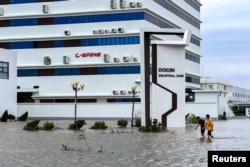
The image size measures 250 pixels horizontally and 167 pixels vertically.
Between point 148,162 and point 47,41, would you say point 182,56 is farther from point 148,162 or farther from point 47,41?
point 47,41

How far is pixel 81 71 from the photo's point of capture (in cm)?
6488

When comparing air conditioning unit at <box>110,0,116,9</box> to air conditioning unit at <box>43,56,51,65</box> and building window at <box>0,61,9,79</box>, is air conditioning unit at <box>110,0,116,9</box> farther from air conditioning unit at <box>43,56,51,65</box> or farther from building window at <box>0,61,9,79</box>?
building window at <box>0,61,9,79</box>

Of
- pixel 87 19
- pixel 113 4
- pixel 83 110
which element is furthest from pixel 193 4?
pixel 83 110

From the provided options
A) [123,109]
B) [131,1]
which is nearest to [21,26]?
[131,1]

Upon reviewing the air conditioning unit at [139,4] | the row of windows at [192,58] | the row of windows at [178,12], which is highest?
the row of windows at [178,12]

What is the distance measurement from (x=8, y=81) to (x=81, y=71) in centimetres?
1366

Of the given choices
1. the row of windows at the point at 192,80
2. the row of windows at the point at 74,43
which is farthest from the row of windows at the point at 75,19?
the row of windows at the point at 192,80

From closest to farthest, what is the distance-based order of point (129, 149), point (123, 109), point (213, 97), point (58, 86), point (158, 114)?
point (129, 149) → point (158, 114) → point (123, 109) → point (213, 97) → point (58, 86)

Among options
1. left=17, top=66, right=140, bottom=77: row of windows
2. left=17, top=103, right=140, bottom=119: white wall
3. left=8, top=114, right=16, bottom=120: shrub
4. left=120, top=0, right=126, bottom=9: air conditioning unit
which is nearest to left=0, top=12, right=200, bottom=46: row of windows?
left=120, top=0, right=126, bottom=9: air conditioning unit

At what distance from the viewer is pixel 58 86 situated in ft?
216

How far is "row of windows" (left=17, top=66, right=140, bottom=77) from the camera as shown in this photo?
62.3 m

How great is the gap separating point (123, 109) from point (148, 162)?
4132cm

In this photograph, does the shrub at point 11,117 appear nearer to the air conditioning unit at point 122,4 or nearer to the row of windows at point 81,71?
the row of windows at point 81,71

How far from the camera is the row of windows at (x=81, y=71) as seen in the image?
62.3m
